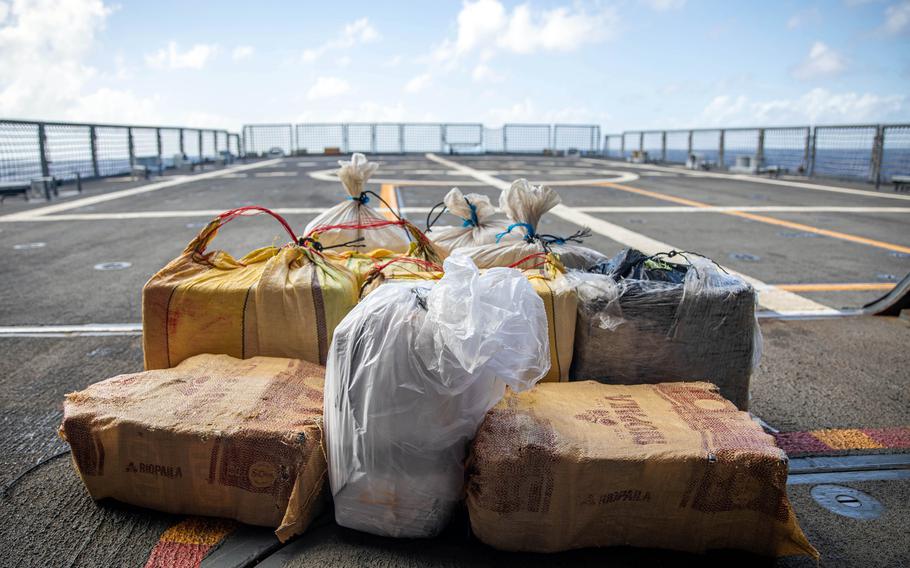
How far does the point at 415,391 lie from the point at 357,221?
2140mm

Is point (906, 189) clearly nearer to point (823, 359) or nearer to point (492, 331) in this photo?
point (823, 359)

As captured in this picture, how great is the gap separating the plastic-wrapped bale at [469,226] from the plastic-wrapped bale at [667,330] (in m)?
0.96

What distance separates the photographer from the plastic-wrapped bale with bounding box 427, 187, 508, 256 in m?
3.51

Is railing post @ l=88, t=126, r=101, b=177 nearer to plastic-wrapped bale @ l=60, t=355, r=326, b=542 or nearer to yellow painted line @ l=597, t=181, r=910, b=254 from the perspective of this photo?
yellow painted line @ l=597, t=181, r=910, b=254

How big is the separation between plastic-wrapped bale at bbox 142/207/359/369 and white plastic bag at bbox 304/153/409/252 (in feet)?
3.45

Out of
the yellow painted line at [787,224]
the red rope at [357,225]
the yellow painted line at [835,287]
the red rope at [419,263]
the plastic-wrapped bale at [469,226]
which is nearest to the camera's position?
the red rope at [419,263]

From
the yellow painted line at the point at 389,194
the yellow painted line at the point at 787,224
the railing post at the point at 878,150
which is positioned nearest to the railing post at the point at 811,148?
the railing post at the point at 878,150

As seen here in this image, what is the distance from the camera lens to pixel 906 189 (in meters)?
14.9

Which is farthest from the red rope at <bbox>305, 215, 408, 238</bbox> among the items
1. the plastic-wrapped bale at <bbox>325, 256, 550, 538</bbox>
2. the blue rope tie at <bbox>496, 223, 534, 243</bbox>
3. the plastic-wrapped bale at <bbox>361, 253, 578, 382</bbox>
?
the plastic-wrapped bale at <bbox>325, 256, 550, 538</bbox>

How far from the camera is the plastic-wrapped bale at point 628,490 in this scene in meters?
1.96

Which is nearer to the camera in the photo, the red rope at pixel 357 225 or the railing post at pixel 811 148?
the red rope at pixel 357 225

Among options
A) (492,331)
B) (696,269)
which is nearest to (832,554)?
(696,269)

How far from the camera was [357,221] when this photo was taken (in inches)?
156

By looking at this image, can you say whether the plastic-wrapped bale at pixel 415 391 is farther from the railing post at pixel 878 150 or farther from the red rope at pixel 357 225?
the railing post at pixel 878 150
